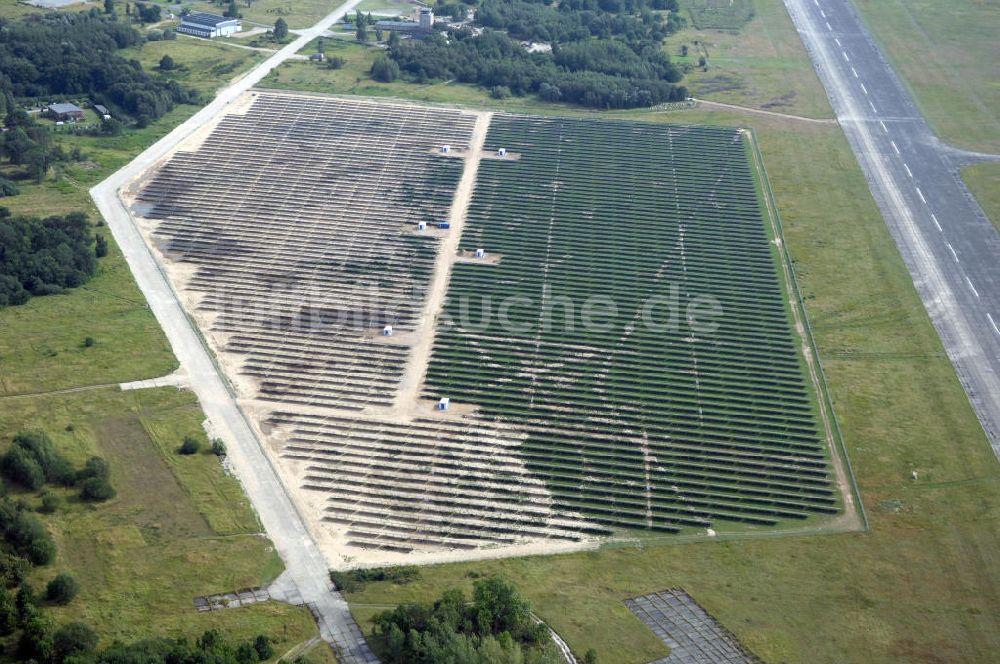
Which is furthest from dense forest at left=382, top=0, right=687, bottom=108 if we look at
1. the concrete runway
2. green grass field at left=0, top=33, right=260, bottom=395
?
green grass field at left=0, top=33, right=260, bottom=395

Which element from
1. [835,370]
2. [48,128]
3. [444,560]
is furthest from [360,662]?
[48,128]

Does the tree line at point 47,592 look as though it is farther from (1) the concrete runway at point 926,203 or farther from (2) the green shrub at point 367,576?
(1) the concrete runway at point 926,203

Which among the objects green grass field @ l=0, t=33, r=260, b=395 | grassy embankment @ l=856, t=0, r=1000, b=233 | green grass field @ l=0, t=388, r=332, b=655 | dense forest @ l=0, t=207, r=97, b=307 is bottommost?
green grass field @ l=0, t=388, r=332, b=655

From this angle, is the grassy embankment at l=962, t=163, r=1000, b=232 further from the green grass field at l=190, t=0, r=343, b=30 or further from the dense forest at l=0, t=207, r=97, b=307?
the green grass field at l=190, t=0, r=343, b=30

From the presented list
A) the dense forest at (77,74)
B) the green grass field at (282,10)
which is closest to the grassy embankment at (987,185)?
the dense forest at (77,74)

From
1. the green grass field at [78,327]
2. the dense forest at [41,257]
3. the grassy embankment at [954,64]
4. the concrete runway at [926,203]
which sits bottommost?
the green grass field at [78,327]

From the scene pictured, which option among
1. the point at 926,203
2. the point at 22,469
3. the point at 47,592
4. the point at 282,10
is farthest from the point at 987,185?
the point at 282,10

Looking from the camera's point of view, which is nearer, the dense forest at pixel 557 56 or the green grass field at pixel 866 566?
the green grass field at pixel 866 566
